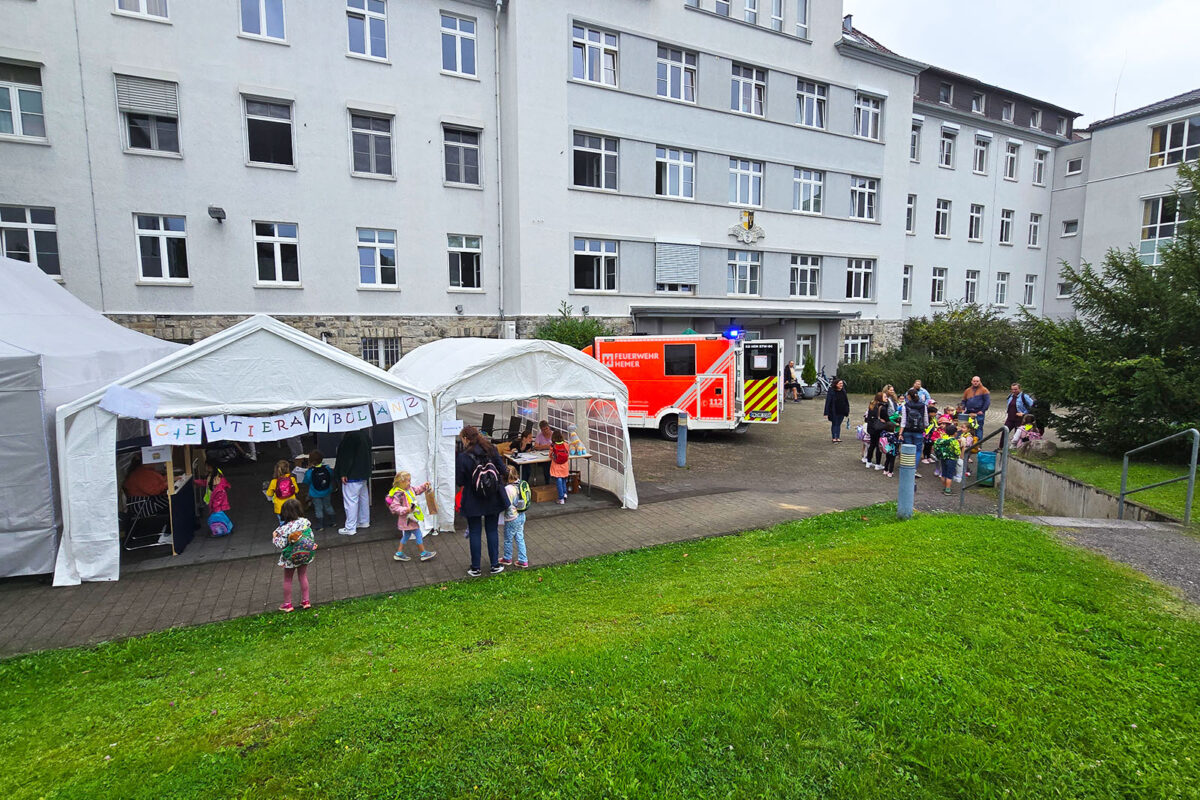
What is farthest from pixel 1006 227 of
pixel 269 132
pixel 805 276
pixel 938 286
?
pixel 269 132

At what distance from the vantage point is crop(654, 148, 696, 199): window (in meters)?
24.1

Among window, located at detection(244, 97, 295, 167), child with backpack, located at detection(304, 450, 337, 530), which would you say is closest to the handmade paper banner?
child with backpack, located at detection(304, 450, 337, 530)

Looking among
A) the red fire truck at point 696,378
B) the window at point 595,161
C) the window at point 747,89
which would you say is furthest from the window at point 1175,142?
the window at point 595,161

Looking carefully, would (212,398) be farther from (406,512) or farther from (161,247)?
(161,247)

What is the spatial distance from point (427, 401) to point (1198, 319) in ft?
44.2

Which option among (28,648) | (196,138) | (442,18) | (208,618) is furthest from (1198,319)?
(196,138)

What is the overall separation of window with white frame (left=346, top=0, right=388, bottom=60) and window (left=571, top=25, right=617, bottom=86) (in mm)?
6307

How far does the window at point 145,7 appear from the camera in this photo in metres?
16.9

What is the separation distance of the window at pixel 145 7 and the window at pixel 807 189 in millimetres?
22776

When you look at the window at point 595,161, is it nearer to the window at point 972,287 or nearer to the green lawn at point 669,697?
the green lawn at point 669,697

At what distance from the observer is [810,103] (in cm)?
2716

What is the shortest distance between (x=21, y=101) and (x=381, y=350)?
10981 millimetres

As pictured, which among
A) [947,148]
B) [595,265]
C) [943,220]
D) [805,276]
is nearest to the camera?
[595,265]

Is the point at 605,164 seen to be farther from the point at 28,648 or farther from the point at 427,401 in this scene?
the point at 28,648
